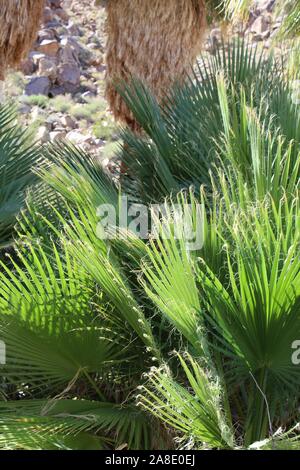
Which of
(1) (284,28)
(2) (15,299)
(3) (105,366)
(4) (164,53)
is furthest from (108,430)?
(1) (284,28)

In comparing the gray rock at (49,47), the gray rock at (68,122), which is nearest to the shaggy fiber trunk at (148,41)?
the gray rock at (68,122)

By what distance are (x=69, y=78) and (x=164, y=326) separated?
3099 cm

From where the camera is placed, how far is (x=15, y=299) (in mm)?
4211

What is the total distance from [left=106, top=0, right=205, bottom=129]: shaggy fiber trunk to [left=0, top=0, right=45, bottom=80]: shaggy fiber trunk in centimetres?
139

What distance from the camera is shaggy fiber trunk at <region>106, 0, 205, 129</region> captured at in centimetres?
1080

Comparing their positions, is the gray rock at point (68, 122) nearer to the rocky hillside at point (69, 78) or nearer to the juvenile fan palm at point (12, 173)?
the rocky hillside at point (69, 78)

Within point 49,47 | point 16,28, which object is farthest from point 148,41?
point 49,47

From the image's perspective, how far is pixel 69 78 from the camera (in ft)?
113

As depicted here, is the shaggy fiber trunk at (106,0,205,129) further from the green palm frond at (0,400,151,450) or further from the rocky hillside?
the rocky hillside

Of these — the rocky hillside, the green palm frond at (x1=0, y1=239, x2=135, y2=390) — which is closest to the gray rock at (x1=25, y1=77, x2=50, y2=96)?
the rocky hillside

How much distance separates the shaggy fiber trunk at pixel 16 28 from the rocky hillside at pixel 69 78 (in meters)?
16.5

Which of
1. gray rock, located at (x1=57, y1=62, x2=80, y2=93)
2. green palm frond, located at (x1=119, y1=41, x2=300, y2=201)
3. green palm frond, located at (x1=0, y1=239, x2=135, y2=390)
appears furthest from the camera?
gray rock, located at (x1=57, y1=62, x2=80, y2=93)

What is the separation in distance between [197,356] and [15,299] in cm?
97

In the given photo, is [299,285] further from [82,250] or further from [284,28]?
[284,28]
